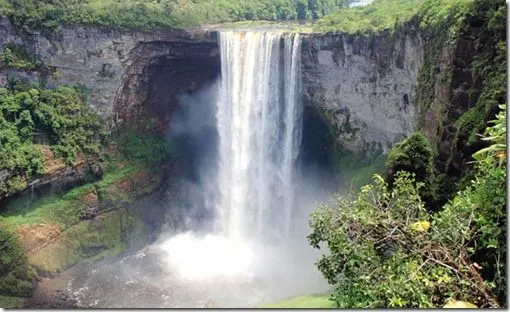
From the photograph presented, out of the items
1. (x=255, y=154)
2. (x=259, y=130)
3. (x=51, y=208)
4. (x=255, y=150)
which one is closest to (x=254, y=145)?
(x=255, y=150)

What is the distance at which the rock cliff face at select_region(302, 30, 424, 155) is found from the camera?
24134 millimetres

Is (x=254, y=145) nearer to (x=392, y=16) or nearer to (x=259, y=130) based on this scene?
(x=259, y=130)

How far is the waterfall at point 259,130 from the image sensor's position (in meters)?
29.2

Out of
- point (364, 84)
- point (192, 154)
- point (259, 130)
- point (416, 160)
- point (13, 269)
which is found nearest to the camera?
point (416, 160)

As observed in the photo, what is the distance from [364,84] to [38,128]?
15.9 m

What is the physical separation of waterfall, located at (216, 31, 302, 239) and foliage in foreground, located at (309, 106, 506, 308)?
1964 cm

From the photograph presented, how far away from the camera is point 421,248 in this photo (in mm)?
8859

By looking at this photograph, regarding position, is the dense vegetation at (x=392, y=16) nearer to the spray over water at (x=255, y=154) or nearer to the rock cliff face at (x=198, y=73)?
the rock cliff face at (x=198, y=73)

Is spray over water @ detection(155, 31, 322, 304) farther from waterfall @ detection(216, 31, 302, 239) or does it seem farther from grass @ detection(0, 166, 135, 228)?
grass @ detection(0, 166, 135, 228)

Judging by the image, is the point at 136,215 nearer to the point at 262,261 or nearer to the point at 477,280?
the point at 262,261

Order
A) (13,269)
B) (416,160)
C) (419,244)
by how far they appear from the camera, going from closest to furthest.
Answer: (419,244), (416,160), (13,269)

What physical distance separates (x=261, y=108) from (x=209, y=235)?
7.16 meters

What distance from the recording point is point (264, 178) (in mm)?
30688

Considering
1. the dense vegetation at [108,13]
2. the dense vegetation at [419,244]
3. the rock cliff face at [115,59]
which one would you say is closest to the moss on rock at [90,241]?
the rock cliff face at [115,59]
